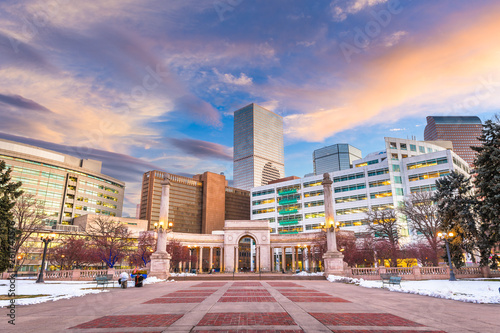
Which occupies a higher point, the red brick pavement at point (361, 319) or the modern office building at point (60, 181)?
the modern office building at point (60, 181)

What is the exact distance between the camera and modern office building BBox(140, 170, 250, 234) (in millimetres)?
165550

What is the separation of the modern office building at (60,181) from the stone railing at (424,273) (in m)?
101

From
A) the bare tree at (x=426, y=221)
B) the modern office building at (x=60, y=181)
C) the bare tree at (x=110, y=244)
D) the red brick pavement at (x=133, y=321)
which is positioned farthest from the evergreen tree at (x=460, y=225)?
the modern office building at (x=60, y=181)

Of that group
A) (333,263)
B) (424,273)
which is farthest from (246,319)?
(424,273)

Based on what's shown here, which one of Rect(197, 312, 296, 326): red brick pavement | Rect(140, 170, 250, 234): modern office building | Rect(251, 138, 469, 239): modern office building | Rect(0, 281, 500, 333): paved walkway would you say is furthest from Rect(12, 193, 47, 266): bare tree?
Rect(140, 170, 250, 234): modern office building

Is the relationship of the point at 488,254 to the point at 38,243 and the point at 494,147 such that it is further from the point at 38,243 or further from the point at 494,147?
the point at 38,243

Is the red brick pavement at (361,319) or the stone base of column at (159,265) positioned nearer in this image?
the red brick pavement at (361,319)

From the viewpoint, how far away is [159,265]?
34594mm

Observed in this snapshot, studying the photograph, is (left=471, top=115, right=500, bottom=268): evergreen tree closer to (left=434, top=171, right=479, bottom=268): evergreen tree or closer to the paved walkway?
(left=434, top=171, right=479, bottom=268): evergreen tree

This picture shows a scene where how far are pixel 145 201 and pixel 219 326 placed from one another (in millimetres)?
173536

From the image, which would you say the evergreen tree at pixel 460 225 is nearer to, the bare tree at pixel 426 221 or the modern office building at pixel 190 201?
the bare tree at pixel 426 221

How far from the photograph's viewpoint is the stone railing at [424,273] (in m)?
29.1

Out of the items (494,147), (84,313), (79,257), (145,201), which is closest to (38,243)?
(79,257)

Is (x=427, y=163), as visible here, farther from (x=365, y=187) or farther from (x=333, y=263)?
A: (x=333, y=263)
